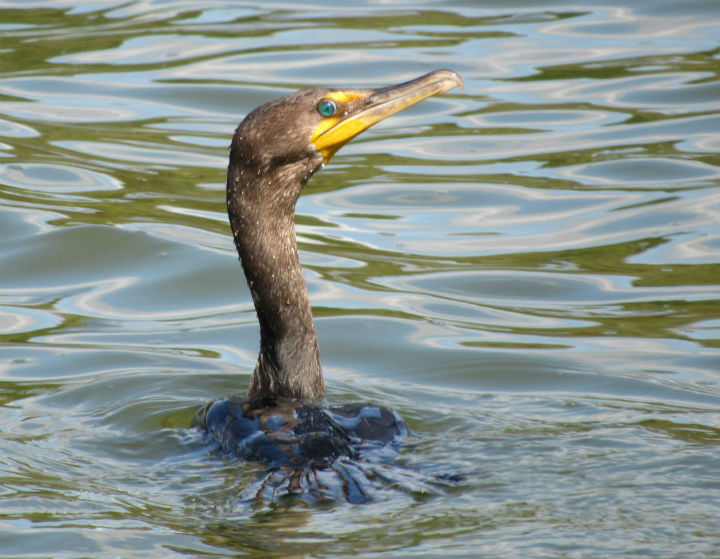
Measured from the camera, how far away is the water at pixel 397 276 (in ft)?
14.3

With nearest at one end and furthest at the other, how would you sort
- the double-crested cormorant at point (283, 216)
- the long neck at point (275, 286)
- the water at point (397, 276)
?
the water at point (397, 276) → the double-crested cormorant at point (283, 216) → the long neck at point (275, 286)

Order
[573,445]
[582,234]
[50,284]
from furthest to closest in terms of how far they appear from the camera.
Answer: [582,234] → [50,284] → [573,445]

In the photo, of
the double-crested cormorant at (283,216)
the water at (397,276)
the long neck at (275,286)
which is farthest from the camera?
the long neck at (275,286)

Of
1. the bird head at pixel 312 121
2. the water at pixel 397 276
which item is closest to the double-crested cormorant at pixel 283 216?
the bird head at pixel 312 121

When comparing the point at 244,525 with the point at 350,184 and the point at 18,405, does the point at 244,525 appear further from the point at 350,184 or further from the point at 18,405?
the point at 350,184

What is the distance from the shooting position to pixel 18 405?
232 inches

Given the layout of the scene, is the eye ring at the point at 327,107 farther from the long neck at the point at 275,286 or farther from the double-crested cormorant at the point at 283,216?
the long neck at the point at 275,286

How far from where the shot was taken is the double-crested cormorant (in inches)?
209

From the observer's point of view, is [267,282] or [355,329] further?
[355,329]

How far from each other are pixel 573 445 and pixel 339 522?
1232mm

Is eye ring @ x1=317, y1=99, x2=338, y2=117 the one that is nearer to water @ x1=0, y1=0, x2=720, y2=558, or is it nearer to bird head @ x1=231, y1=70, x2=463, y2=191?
bird head @ x1=231, y1=70, x2=463, y2=191

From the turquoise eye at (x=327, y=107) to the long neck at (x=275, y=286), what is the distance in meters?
0.28

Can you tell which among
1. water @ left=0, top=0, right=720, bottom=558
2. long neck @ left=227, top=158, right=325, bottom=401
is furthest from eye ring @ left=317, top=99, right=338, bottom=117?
water @ left=0, top=0, right=720, bottom=558

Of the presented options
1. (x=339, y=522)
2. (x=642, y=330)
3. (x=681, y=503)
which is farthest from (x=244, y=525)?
(x=642, y=330)
